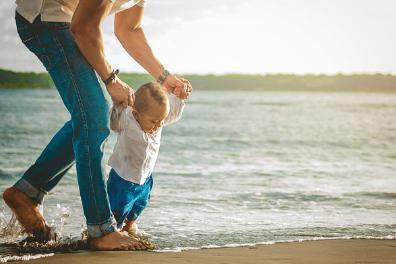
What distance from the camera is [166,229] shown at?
4.68 meters

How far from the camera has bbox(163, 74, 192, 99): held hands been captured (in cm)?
400

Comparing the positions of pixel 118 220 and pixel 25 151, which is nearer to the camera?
pixel 118 220

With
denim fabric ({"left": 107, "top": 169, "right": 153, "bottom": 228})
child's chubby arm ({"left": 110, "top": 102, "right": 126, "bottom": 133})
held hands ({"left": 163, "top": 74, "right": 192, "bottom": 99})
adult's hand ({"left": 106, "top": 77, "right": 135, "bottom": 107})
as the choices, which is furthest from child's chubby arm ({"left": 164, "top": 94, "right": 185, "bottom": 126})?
adult's hand ({"left": 106, "top": 77, "right": 135, "bottom": 107})

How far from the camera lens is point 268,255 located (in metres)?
3.49

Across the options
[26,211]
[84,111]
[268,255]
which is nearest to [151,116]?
[84,111]

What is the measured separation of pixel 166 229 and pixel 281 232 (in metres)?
0.83

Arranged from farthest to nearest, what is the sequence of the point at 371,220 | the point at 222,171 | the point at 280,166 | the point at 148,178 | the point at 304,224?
the point at 280,166, the point at 222,171, the point at 371,220, the point at 304,224, the point at 148,178

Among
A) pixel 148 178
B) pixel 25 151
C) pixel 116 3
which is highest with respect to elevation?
pixel 116 3

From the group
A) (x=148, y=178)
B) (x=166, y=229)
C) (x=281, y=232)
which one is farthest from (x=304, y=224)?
(x=148, y=178)

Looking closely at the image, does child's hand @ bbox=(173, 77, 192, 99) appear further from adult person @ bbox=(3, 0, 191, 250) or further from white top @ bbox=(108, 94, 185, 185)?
adult person @ bbox=(3, 0, 191, 250)

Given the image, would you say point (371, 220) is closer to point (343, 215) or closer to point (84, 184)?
point (343, 215)

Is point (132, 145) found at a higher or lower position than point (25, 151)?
higher

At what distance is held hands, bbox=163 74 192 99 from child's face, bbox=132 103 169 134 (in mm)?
215

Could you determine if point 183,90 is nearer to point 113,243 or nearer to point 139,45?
point 139,45
